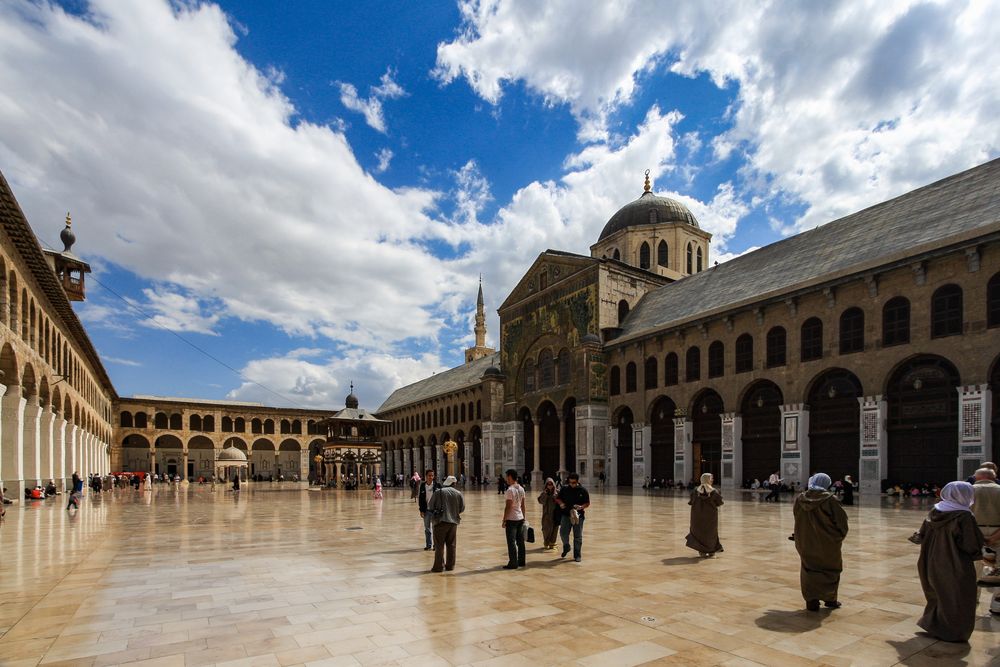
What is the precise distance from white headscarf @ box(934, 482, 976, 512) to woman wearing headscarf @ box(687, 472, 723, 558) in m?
4.49

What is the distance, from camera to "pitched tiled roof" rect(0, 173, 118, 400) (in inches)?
755

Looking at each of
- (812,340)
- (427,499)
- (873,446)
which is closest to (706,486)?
(427,499)

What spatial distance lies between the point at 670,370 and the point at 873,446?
11633 mm

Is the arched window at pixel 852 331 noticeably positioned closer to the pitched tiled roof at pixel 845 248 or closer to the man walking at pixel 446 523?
the pitched tiled roof at pixel 845 248

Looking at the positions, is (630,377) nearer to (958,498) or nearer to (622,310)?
(622,310)

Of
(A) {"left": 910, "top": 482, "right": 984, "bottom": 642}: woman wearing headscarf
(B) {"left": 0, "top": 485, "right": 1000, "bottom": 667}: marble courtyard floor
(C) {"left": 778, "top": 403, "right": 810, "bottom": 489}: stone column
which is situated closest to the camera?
(B) {"left": 0, "top": 485, "right": 1000, "bottom": 667}: marble courtyard floor

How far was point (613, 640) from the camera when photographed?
18.6 feet

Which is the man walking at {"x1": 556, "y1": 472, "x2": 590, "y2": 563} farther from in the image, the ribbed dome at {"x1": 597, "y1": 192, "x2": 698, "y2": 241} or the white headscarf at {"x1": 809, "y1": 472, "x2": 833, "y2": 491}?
the ribbed dome at {"x1": 597, "y1": 192, "x2": 698, "y2": 241}

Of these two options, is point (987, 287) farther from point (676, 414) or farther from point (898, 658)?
point (898, 658)

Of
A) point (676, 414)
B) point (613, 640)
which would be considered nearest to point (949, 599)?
point (613, 640)

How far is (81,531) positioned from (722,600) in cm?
1486

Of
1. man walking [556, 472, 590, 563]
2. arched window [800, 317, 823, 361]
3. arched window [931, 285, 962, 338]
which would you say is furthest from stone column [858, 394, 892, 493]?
man walking [556, 472, 590, 563]

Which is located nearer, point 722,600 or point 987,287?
point 722,600

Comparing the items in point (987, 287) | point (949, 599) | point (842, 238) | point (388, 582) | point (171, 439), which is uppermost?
point (842, 238)
